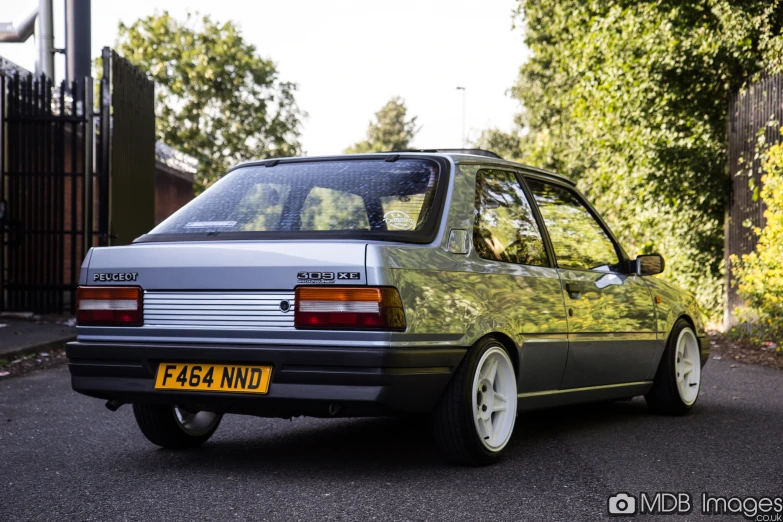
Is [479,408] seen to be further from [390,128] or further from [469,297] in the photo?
[390,128]

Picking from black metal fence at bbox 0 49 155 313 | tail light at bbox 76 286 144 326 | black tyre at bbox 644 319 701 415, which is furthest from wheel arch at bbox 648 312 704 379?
black metal fence at bbox 0 49 155 313

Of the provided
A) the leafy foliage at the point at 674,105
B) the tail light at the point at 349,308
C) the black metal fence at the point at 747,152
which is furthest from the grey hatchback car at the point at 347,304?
the leafy foliage at the point at 674,105

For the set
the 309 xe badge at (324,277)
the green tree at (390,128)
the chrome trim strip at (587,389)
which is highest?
the green tree at (390,128)

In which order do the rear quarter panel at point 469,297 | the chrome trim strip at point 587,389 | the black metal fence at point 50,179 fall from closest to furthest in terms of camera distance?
the rear quarter panel at point 469,297
the chrome trim strip at point 587,389
the black metal fence at point 50,179

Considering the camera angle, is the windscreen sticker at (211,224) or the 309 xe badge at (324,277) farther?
the windscreen sticker at (211,224)

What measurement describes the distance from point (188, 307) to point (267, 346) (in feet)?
1.54

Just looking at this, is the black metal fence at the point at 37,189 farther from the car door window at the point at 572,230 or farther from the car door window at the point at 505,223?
the car door window at the point at 505,223

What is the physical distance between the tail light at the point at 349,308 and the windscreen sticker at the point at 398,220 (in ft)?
1.50

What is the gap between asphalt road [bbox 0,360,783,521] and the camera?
4125 mm

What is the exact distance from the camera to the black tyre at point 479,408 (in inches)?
188

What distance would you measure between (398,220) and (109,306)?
1.45m

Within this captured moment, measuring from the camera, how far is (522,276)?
538 centimetres

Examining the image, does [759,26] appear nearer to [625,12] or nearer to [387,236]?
[625,12]

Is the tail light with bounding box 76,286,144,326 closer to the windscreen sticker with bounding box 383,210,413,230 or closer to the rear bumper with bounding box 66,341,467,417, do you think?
the rear bumper with bounding box 66,341,467,417
